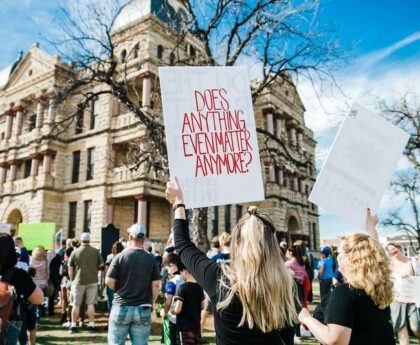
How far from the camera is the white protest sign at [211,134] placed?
9.20ft

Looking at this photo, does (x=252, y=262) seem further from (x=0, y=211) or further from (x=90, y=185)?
(x=0, y=211)

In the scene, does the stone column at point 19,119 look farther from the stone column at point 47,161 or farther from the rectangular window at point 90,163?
the rectangular window at point 90,163

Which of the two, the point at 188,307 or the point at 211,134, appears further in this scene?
the point at 188,307

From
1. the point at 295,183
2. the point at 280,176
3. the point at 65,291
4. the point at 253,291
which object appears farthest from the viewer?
the point at 295,183

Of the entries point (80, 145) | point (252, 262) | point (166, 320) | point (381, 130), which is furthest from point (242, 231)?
point (80, 145)

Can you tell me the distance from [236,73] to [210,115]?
0.42 m

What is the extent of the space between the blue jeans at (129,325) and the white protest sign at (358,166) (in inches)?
115

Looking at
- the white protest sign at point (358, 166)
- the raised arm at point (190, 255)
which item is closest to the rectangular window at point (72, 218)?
the white protest sign at point (358, 166)

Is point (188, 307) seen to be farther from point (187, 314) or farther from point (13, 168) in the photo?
point (13, 168)

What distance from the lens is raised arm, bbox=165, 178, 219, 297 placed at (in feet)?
6.75

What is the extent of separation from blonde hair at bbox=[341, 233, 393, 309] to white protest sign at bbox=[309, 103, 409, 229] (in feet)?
2.09

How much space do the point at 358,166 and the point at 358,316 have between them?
1.43m

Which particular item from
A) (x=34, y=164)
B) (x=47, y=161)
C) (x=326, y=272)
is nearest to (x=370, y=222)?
(x=326, y=272)

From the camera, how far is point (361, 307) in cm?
238
